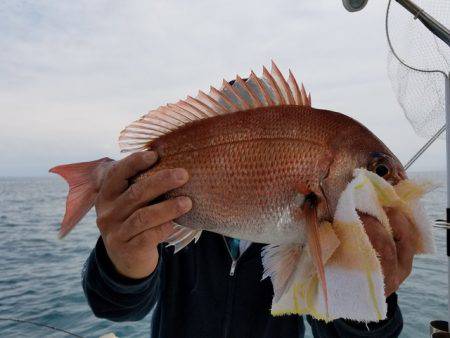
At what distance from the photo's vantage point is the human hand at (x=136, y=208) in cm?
136

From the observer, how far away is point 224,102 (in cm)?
145

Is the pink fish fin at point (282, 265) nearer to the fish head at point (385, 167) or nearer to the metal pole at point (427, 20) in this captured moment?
the fish head at point (385, 167)

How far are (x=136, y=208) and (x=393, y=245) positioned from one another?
0.95 m

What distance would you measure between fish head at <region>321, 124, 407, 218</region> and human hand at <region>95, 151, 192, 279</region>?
51 centimetres

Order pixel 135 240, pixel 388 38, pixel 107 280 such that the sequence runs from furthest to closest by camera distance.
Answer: pixel 388 38, pixel 107 280, pixel 135 240

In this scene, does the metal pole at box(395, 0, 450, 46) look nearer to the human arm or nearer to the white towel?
the white towel

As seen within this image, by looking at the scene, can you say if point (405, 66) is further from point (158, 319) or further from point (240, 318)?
point (158, 319)

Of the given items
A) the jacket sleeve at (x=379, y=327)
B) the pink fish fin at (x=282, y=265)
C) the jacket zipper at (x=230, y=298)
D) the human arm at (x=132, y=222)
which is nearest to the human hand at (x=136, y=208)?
the human arm at (x=132, y=222)

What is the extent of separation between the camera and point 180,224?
1.44 meters

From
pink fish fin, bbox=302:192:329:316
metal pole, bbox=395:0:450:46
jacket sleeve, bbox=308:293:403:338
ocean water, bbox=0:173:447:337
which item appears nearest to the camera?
pink fish fin, bbox=302:192:329:316

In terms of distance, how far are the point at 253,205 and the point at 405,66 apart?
2255mm

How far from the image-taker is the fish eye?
1.33m

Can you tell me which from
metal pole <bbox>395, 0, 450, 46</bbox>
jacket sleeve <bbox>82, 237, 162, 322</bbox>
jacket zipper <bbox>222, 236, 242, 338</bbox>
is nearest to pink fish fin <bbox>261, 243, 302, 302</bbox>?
jacket sleeve <bbox>82, 237, 162, 322</bbox>

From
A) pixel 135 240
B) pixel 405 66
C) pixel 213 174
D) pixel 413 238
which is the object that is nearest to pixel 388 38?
pixel 405 66
